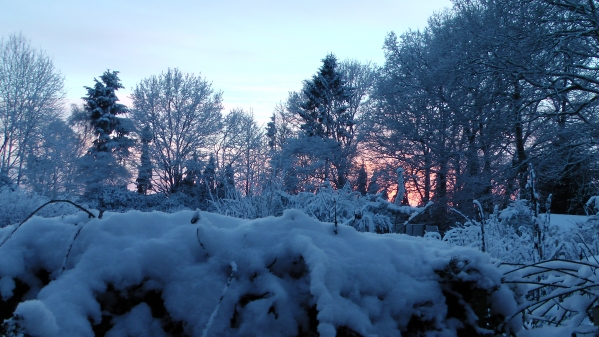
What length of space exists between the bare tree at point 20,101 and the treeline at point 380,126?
5 cm

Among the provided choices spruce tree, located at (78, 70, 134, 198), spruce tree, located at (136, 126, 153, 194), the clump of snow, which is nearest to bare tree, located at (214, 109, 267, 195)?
spruce tree, located at (136, 126, 153, 194)

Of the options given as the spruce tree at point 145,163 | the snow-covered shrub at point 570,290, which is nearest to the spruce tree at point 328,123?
the spruce tree at point 145,163

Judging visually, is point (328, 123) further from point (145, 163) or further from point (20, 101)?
point (20, 101)

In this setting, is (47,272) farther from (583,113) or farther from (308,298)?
(583,113)

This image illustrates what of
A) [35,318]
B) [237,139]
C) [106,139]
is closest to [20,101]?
[106,139]

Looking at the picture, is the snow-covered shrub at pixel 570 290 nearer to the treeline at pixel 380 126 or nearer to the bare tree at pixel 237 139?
the treeline at pixel 380 126

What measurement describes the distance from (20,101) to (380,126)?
1687cm

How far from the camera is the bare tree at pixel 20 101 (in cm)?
1777

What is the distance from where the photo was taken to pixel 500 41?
37.2 ft

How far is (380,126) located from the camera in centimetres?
1986

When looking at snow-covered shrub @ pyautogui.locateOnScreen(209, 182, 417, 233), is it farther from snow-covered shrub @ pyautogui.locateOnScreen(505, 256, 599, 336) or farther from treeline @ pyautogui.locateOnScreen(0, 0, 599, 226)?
snow-covered shrub @ pyautogui.locateOnScreen(505, 256, 599, 336)

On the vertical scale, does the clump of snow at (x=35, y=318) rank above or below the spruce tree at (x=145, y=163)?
below

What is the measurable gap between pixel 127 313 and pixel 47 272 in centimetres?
28

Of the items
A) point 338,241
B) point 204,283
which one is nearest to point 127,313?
point 204,283
